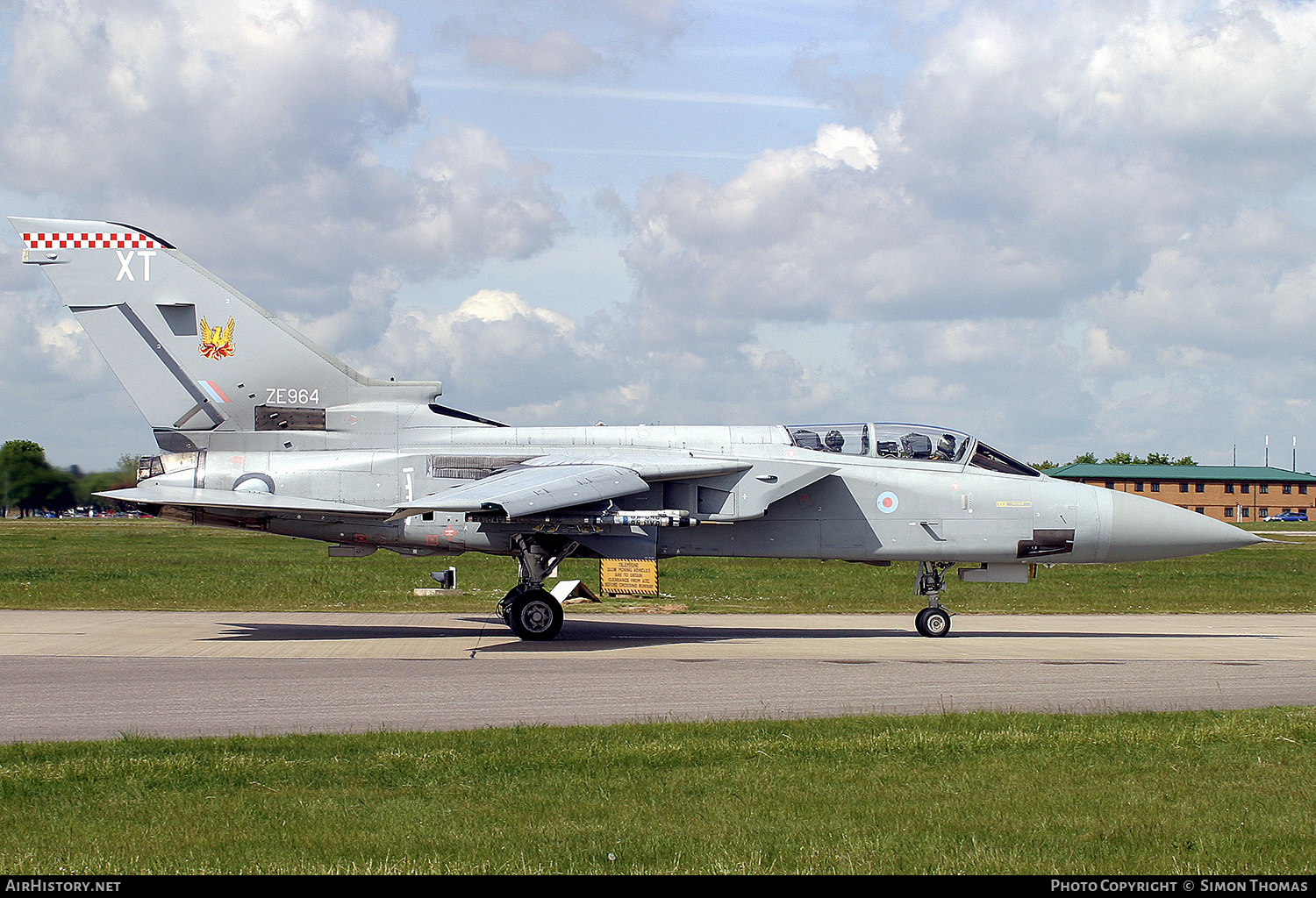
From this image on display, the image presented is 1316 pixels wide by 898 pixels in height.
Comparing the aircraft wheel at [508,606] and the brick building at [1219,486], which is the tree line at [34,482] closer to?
the aircraft wheel at [508,606]

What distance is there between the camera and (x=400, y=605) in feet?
74.3

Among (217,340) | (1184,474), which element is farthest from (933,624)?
(1184,474)

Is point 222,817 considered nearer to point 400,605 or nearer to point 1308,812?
point 1308,812

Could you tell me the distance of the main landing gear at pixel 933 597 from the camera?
59.4 ft

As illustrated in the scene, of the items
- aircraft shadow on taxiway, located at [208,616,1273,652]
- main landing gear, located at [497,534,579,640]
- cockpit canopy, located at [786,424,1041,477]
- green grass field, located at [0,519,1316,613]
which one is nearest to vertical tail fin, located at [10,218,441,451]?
aircraft shadow on taxiway, located at [208,616,1273,652]

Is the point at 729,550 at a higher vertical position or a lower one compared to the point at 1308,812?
higher

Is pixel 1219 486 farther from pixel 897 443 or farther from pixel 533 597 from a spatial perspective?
pixel 533 597

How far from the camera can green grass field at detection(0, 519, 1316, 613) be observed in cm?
2361

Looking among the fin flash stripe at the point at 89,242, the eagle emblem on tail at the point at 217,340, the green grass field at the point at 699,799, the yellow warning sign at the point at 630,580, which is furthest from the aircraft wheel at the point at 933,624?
the fin flash stripe at the point at 89,242

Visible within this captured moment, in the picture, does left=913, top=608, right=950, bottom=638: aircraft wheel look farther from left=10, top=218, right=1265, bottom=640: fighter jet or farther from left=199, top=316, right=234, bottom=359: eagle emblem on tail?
left=199, top=316, right=234, bottom=359: eagle emblem on tail

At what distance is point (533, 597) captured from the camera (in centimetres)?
1705

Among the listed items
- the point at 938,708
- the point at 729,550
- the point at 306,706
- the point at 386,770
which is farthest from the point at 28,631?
the point at 938,708

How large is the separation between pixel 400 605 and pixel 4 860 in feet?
56.0

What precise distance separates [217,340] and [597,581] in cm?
1499
